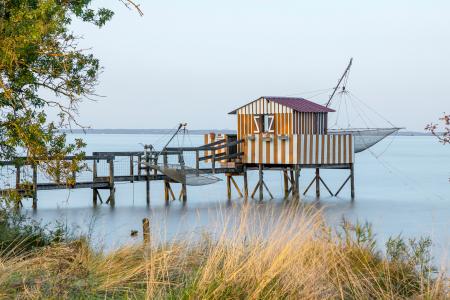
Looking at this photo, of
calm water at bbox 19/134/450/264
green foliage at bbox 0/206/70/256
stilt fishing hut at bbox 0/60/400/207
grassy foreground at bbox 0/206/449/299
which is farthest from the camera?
stilt fishing hut at bbox 0/60/400/207

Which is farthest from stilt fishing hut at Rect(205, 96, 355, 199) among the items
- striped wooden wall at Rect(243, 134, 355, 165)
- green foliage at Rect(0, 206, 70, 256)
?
green foliage at Rect(0, 206, 70, 256)

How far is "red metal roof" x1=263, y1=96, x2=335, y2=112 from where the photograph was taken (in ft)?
Result: 115

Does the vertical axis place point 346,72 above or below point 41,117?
above

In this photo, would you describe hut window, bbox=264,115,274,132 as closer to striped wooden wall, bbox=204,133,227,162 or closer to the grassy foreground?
striped wooden wall, bbox=204,133,227,162

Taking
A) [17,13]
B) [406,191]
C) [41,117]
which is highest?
[17,13]

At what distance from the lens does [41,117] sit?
11.5 m

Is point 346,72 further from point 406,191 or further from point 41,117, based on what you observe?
point 41,117

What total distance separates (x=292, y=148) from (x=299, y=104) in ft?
8.33

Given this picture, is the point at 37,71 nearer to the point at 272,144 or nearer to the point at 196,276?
the point at 196,276

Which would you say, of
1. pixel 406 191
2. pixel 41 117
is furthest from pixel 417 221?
pixel 41 117

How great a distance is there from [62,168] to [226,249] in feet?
13.1

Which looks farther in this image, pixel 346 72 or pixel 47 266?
pixel 346 72

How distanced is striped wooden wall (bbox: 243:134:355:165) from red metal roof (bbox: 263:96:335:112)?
1159 mm

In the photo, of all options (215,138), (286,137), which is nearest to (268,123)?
(286,137)
